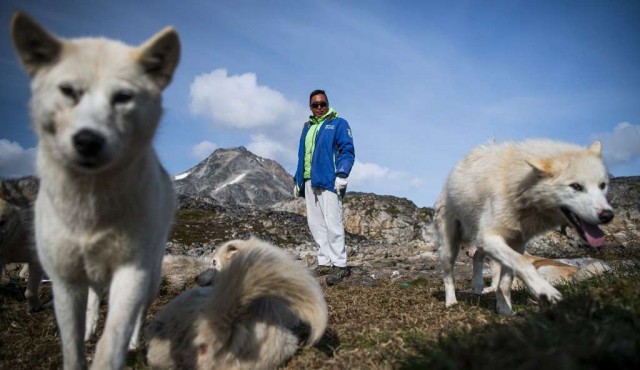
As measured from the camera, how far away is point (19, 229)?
7164 mm

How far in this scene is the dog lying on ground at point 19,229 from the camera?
685cm

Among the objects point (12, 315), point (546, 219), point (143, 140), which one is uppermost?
point (143, 140)

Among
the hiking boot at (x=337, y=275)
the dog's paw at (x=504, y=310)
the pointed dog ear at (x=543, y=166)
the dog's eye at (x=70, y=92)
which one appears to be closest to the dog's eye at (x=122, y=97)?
the dog's eye at (x=70, y=92)

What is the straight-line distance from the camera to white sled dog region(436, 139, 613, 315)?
4.64 metres

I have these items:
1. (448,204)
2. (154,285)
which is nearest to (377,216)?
(448,204)

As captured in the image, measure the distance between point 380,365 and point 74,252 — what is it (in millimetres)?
2421

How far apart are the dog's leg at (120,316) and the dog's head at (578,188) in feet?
14.7

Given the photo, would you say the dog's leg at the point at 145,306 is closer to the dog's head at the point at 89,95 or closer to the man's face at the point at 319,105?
the dog's head at the point at 89,95

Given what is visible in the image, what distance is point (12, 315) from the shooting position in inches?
259

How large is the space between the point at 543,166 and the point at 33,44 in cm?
530

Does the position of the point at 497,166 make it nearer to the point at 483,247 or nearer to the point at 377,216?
the point at 483,247

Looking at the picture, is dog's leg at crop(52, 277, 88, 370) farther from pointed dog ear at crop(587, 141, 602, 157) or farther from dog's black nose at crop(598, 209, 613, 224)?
pointed dog ear at crop(587, 141, 602, 157)

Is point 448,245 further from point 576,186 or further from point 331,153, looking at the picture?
point 331,153

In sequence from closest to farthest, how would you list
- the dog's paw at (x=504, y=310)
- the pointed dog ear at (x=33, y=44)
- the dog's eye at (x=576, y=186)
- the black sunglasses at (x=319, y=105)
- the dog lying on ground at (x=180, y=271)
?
the pointed dog ear at (x=33, y=44) → the dog's eye at (x=576, y=186) → the dog's paw at (x=504, y=310) → the dog lying on ground at (x=180, y=271) → the black sunglasses at (x=319, y=105)
